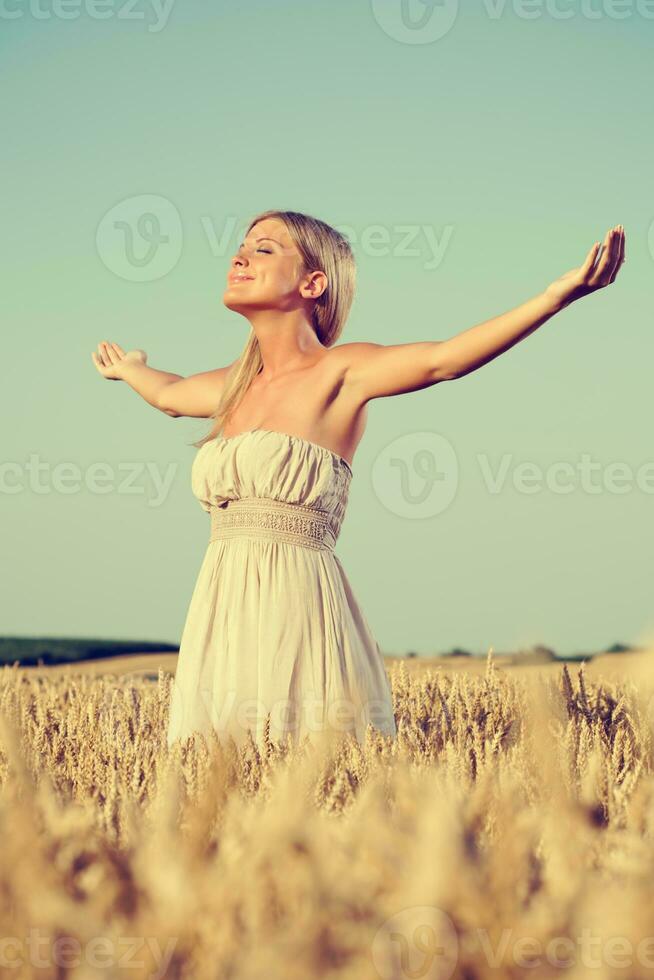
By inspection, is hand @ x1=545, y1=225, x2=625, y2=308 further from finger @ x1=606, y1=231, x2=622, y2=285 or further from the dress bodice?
the dress bodice

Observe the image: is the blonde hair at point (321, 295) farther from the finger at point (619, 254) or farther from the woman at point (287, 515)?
the finger at point (619, 254)

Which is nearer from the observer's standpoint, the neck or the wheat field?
the wheat field

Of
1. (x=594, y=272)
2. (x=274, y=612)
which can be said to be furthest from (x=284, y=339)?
(x=594, y=272)

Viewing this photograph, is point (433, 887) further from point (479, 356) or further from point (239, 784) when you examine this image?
point (479, 356)

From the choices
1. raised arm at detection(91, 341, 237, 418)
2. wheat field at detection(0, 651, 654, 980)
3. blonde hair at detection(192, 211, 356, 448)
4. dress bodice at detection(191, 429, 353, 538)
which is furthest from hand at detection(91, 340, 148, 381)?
wheat field at detection(0, 651, 654, 980)

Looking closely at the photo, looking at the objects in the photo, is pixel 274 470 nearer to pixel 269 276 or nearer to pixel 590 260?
pixel 269 276

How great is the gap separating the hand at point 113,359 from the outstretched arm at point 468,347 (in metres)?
1.55

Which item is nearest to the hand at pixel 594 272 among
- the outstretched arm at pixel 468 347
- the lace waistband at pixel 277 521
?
the outstretched arm at pixel 468 347

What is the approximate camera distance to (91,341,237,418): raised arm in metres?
5.39

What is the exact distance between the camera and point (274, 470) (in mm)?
4461

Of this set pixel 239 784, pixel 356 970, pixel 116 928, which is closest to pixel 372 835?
pixel 356 970

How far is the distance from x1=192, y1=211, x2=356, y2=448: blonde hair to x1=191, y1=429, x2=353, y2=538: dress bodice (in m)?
0.42

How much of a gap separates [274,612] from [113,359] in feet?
6.83

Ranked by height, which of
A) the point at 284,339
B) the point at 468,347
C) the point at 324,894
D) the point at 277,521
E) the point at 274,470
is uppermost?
the point at 284,339
